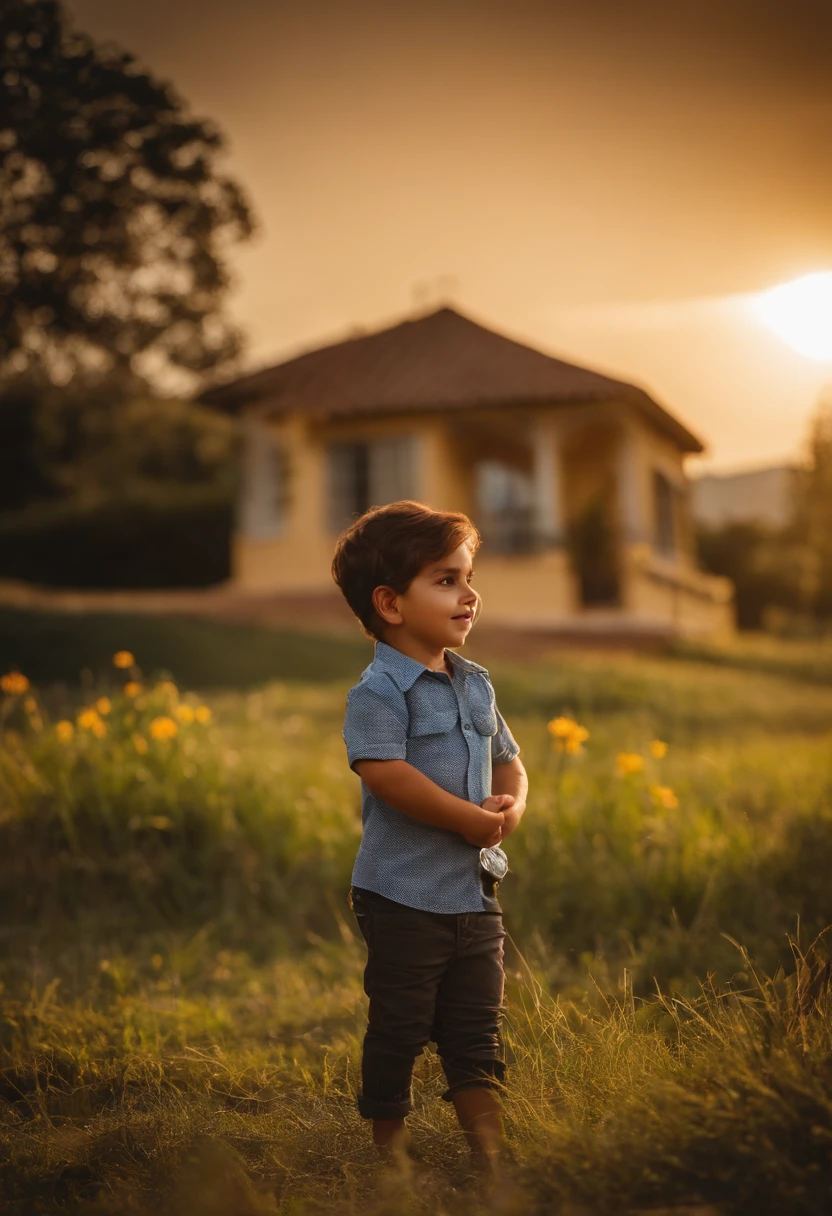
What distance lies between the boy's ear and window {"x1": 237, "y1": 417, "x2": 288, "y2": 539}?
16.2m

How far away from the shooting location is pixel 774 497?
1071 inches

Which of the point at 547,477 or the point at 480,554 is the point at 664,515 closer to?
the point at 547,477

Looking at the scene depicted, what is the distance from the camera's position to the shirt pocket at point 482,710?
252 cm

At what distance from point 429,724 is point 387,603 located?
0.87 feet

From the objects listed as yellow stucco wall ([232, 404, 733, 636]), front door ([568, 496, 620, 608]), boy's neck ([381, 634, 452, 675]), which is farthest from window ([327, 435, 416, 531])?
boy's neck ([381, 634, 452, 675])

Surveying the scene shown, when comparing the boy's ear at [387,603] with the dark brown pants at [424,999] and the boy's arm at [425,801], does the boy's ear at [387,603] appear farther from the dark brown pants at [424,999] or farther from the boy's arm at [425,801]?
the dark brown pants at [424,999]

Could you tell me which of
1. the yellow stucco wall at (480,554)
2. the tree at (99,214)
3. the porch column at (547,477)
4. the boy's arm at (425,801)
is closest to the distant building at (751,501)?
the yellow stucco wall at (480,554)

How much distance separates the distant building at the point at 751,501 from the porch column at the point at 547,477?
8.64 meters

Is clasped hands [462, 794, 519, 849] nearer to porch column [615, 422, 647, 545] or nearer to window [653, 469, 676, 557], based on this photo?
porch column [615, 422, 647, 545]

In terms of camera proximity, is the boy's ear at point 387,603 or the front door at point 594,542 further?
the front door at point 594,542

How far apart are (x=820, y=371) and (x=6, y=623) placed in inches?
315

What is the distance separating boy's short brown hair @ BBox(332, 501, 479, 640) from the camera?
2443 mm

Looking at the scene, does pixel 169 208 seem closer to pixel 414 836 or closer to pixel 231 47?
pixel 231 47

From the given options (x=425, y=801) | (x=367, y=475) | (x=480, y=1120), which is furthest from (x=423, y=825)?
(x=367, y=475)
